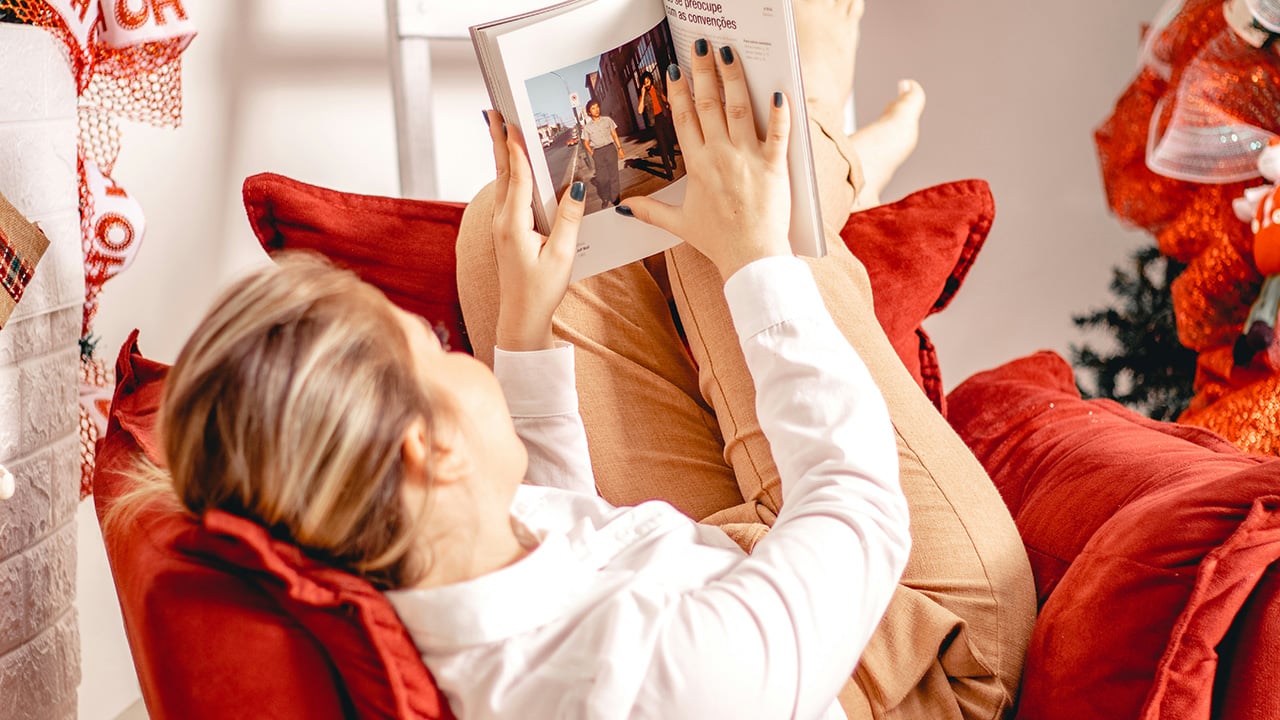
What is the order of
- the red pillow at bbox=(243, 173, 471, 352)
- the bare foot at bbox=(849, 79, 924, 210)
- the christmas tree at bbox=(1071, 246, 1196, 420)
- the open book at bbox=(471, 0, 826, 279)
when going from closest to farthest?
the open book at bbox=(471, 0, 826, 279), the red pillow at bbox=(243, 173, 471, 352), the bare foot at bbox=(849, 79, 924, 210), the christmas tree at bbox=(1071, 246, 1196, 420)

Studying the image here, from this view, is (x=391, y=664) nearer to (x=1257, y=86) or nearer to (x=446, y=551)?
(x=446, y=551)

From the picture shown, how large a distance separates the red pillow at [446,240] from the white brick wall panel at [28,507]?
0.29 m

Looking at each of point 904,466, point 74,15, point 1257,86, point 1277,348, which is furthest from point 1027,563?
point 74,15

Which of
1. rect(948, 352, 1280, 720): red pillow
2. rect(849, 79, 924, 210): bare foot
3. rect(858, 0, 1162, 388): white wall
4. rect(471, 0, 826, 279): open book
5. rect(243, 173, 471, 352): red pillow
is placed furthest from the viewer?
rect(858, 0, 1162, 388): white wall

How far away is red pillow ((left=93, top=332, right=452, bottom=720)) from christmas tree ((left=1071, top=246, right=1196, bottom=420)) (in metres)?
1.55

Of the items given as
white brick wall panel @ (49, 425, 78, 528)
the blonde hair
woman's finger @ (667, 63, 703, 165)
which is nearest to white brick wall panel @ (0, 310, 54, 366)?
white brick wall panel @ (49, 425, 78, 528)

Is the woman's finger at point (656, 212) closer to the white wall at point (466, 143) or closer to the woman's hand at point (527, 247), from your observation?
the woman's hand at point (527, 247)

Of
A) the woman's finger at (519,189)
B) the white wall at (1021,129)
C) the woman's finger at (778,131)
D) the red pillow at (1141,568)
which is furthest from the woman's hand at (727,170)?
the white wall at (1021,129)

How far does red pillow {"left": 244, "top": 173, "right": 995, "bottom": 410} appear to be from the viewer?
3.55 feet

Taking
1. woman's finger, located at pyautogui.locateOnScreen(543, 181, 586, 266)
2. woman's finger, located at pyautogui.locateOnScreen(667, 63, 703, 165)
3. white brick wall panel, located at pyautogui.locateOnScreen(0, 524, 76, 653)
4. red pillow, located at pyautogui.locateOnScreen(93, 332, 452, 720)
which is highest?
woman's finger, located at pyautogui.locateOnScreen(667, 63, 703, 165)

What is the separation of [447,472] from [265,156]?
39.7 inches

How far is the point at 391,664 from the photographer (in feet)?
2.01

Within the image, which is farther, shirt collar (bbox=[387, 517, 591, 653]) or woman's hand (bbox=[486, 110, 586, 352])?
woman's hand (bbox=[486, 110, 586, 352])

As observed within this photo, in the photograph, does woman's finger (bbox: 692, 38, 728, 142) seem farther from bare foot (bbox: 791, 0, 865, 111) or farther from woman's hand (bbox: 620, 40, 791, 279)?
bare foot (bbox: 791, 0, 865, 111)
